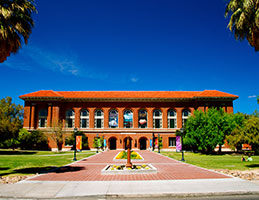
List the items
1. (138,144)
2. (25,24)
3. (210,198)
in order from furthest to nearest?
(138,144)
(25,24)
(210,198)

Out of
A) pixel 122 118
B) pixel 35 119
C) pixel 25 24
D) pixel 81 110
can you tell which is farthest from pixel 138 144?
pixel 25 24

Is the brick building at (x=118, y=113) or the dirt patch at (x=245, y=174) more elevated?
the brick building at (x=118, y=113)

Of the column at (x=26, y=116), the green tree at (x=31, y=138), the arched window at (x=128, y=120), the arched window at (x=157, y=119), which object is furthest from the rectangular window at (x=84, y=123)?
the arched window at (x=157, y=119)

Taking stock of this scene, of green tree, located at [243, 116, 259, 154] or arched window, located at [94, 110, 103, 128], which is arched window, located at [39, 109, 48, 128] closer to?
arched window, located at [94, 110, 103, 128]

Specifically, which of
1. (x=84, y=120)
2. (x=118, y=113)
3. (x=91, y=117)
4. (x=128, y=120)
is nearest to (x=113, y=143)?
(x=128, y=120)

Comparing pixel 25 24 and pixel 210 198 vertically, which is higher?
pixel 25 24

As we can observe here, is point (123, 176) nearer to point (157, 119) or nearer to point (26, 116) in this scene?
point (157, 119)

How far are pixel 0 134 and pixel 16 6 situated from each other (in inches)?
1168

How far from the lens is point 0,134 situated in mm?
34594

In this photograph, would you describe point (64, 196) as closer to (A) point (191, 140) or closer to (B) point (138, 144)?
(A) point (191, 140)

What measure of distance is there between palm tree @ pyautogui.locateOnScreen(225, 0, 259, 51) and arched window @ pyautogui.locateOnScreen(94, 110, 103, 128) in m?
38.5

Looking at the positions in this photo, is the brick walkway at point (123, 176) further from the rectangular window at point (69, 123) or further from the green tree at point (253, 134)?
the rectangular window at point (69, 123)

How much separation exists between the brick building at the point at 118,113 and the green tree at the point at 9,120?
3011mm

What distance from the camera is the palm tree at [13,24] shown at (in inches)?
420
